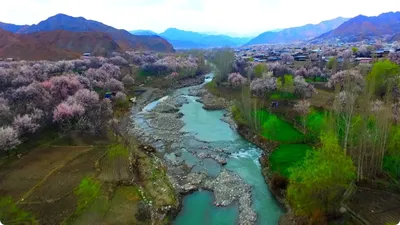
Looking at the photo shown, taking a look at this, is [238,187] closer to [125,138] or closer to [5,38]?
[125,138]

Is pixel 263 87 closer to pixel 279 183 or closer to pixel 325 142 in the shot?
pixel 279 183

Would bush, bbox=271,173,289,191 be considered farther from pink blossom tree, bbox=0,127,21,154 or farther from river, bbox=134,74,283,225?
pink blossom tree, bbox=0,127,21,154

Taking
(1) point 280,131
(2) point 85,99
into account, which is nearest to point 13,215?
(2) point 85,99

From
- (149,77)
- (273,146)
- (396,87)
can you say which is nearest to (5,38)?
(149,77)

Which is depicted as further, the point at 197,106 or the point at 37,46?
the point at 37,46

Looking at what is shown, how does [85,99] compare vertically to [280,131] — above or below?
above

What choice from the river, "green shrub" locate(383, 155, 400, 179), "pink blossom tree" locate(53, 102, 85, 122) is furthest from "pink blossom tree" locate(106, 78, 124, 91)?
"green shrub" locate(383, 155, 400, 179)
